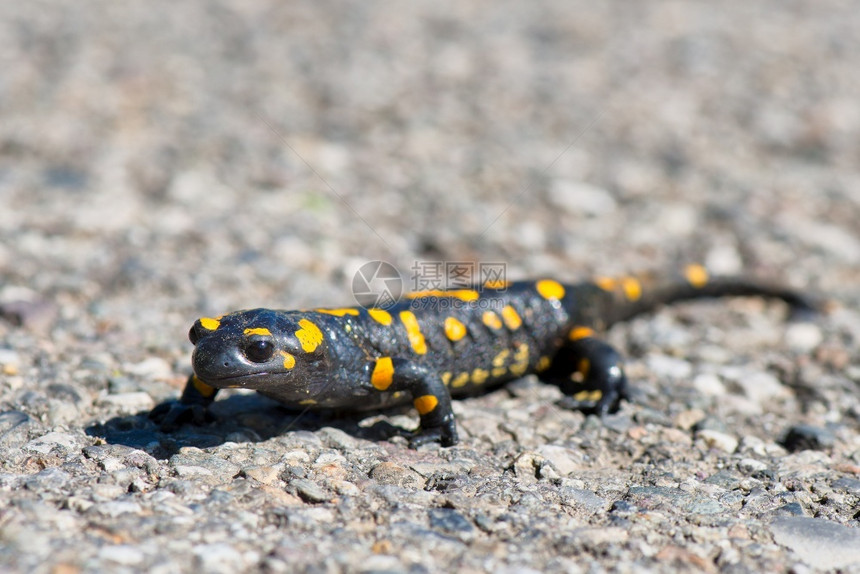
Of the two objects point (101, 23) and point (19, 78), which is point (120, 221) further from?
point (101, 23)

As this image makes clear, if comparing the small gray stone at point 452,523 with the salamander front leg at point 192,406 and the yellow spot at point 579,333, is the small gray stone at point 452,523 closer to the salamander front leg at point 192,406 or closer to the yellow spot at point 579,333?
the salamander front leg at point 192,406

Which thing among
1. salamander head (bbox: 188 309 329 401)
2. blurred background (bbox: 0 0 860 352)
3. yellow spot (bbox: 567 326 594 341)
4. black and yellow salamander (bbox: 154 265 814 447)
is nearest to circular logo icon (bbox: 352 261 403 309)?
blurred background (bbox: 0 0 860 352)

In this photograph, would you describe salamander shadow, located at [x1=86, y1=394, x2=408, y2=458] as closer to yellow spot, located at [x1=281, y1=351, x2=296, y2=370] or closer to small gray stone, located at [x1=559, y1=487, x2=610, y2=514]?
yellow spot, located at [x1=281, y1=351, x2=296, y2=370]

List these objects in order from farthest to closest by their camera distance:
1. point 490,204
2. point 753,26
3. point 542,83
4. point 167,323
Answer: point 753,26
point 542,83
point 490,204
point 167,323

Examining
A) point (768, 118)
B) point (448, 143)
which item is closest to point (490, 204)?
point (448, 143)

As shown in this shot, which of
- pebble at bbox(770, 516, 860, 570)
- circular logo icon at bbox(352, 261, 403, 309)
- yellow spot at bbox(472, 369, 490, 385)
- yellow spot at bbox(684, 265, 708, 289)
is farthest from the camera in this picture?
yellow spot at bbox(684, 265, 708, 289)
